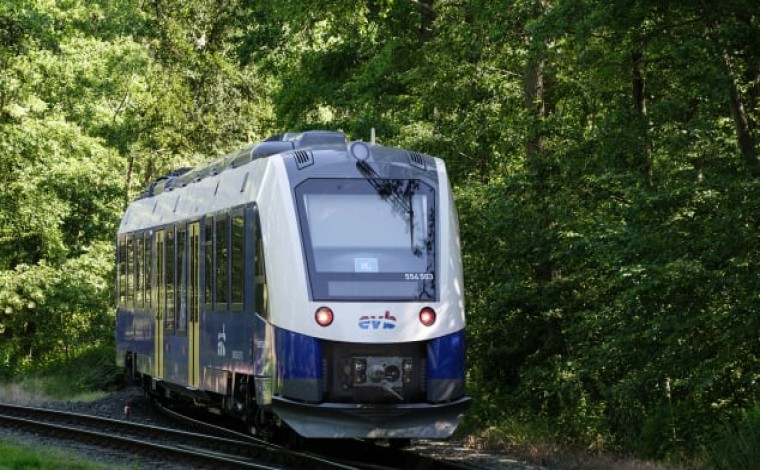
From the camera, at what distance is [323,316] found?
1330 cm

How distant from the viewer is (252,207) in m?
14.5

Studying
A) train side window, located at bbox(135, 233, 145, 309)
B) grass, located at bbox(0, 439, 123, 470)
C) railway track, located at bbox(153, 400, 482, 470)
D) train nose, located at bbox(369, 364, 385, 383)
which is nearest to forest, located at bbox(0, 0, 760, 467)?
railway track, located at bbox(153, 400, 482, 470)

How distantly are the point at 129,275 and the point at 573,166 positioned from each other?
9089mm

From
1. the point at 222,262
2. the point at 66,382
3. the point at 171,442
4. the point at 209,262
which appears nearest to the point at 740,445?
the point at 222,262

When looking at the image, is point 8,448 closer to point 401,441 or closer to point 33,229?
point 401,441

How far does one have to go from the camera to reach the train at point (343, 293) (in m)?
13.3

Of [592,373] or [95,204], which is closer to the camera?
[592,373]

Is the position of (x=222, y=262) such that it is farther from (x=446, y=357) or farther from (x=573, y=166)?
(x=573, y=166)

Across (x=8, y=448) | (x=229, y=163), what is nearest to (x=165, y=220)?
(x=229, y=163)

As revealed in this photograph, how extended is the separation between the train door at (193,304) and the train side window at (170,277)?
1.11m

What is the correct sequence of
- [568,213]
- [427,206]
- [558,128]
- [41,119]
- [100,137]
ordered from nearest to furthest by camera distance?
[427,206], [568,213], [558,128], [41,119], [100,137]

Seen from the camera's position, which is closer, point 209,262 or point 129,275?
point 209,262

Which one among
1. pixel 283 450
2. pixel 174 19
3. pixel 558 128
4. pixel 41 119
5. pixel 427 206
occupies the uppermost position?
pixel 174 19

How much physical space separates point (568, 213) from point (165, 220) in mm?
6106
